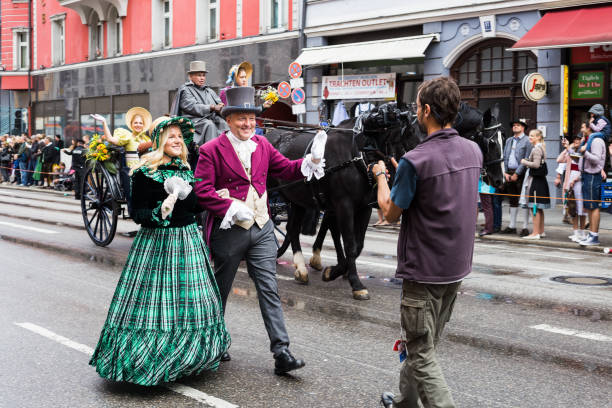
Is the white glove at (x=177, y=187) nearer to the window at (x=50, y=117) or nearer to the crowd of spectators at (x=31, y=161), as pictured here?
the crowd of spectators at (x=31, y=161)

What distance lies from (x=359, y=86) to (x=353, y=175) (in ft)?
49.0

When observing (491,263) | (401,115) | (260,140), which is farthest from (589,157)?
(260,140)

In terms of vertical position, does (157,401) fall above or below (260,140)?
below

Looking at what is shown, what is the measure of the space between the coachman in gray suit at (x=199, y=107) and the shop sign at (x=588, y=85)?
1099cm

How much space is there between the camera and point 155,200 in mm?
5285

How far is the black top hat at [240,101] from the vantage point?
5441 mm

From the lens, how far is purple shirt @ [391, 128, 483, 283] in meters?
3.86

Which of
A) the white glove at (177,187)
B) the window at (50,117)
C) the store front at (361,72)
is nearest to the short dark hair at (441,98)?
the white glove at (177,187)

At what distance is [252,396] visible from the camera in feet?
16.1

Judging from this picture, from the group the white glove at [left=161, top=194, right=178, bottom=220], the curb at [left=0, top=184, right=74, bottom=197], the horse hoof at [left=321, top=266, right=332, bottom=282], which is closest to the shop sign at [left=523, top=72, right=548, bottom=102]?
the horse hoof at [left=321, top=266, right=332, bottom=282]

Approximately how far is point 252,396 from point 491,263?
259 inches

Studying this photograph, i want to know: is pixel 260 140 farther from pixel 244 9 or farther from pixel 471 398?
pixel 244 9

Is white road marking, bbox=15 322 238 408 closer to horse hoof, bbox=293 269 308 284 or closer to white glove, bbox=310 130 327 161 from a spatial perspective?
white glove, bbox=310 130 327 161

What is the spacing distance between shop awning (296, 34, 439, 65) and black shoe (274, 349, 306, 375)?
52.2 ft
